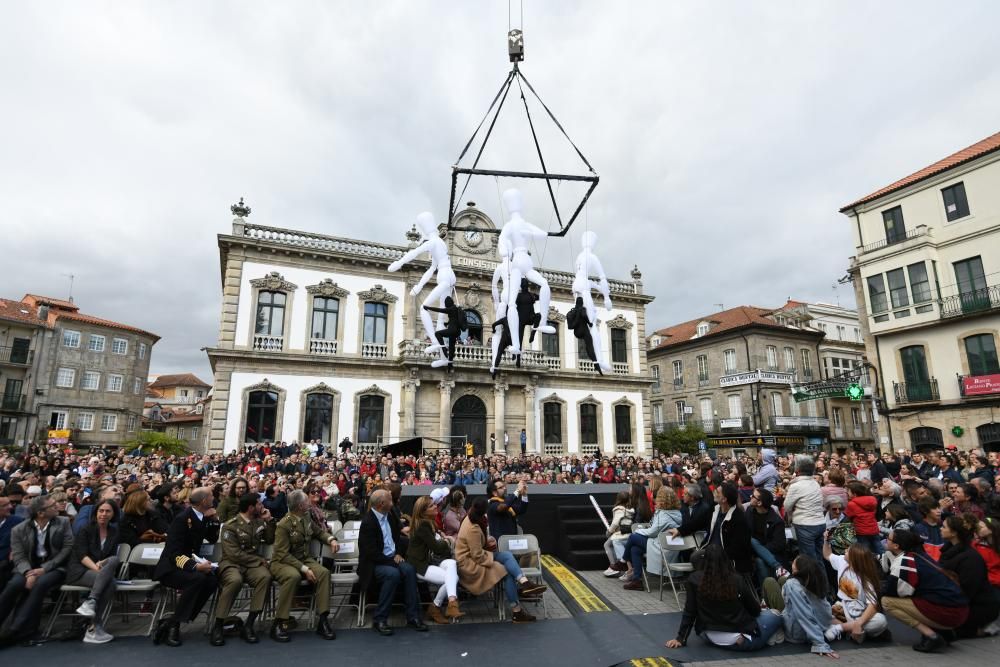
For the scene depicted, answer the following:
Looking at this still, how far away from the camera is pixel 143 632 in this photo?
5.30 m

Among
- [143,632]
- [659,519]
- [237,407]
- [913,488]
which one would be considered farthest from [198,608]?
[237,407]

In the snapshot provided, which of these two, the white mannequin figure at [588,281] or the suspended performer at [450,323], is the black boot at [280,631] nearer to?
the suspended performer at [450,323]

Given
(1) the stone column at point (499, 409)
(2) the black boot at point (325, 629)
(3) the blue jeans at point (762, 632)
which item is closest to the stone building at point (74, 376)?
(1) the stone column at point (499, 409)

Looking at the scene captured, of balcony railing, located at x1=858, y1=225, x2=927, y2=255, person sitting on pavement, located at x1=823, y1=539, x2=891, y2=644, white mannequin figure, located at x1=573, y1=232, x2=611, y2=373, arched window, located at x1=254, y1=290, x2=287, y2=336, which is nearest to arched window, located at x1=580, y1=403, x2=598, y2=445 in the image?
balcony railing, located at x1=858, y1=225, x2=927, y2=255

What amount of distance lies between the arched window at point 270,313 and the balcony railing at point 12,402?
2317cm

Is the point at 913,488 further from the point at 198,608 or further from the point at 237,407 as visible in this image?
the point at 237,407

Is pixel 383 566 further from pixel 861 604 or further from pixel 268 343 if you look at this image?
pixel 268 343

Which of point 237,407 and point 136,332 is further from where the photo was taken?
point 136,332

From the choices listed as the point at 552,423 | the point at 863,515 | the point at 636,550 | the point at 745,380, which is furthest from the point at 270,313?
the point at 745,380

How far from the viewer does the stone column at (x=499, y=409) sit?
23.2 meters

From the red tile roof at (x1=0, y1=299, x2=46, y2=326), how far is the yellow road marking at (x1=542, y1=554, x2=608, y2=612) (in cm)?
3914

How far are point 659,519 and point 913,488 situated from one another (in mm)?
3411

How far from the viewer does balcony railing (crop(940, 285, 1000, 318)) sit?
19.1 metres

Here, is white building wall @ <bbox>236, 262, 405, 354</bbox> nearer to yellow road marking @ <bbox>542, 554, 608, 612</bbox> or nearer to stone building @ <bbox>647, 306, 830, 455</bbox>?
yellow road marking @ <bbox>542, 554, 608, 612</bbox>
